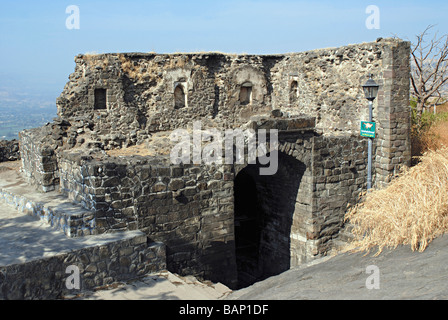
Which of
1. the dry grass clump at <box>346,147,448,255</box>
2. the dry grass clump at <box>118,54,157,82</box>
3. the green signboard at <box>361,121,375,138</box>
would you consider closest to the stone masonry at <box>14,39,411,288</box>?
the dry grass clump at <box>118,54,157,82</box>

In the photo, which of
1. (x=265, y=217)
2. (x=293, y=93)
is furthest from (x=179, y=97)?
(x=265, y=217)

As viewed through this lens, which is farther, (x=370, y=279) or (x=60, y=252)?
(x=60, y=252)

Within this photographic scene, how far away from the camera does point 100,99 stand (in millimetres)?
13297

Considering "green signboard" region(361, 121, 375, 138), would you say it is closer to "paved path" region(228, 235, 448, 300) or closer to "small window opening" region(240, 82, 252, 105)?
"paved path" region(228, 235, 448, 300)

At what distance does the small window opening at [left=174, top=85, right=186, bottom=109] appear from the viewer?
571 inches

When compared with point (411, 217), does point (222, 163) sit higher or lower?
higher

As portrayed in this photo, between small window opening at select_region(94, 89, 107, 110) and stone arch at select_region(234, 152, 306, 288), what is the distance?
4937 mm

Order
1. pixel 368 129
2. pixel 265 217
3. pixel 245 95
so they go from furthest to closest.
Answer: pixel 245 95 → pixel 265 217 → pixel 368 129

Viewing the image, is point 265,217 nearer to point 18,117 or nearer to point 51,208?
point 51,208

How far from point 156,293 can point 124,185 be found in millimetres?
1778

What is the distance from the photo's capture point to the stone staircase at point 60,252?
5469 millimetres

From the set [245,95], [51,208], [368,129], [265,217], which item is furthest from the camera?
[245,95]

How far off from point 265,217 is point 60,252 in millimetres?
6096

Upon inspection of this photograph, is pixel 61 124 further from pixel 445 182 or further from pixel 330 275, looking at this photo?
pixel 445 182
